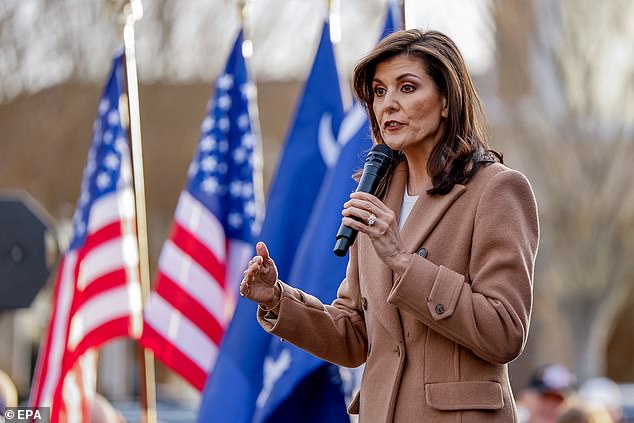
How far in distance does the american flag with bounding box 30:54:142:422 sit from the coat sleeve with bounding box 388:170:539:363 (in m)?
3.94

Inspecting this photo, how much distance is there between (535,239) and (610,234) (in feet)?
64.4

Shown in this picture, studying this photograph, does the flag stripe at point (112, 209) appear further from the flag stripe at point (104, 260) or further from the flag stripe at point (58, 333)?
the flag stripe at point (58, 333)

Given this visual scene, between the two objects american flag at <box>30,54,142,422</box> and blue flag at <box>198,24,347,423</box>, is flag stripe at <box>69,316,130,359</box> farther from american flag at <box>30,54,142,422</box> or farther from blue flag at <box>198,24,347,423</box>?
blue flag at <box>198,24,347,423</box>

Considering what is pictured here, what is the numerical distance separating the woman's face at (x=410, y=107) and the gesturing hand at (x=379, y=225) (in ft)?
0.97

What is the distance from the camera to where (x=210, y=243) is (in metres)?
7.19

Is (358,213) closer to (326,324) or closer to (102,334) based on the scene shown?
(326,324)

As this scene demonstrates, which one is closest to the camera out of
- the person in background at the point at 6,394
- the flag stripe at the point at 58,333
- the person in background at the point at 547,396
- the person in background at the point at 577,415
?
the person in background at the point at 6,394

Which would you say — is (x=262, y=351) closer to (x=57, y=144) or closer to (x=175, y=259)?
(x=175, y=259)

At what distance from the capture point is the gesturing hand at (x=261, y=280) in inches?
136

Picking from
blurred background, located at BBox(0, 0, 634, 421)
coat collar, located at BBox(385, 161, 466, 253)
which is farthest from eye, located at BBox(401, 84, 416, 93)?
blurred background, located at BBox(0, 0, 634, 421)

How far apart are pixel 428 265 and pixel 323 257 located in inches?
99.3

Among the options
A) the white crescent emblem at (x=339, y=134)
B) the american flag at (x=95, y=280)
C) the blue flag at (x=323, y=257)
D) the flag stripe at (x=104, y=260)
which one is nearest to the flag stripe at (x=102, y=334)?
the american flag at (x=95, y=280)

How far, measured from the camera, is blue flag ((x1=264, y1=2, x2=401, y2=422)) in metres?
5.58

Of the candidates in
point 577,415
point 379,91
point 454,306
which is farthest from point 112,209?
point 454,306
